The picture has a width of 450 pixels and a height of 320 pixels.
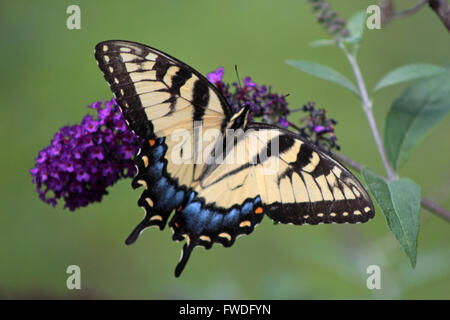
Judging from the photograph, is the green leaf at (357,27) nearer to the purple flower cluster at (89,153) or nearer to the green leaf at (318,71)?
the green leaf at (318,71)

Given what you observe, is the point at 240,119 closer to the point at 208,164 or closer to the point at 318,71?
the point at 208,164

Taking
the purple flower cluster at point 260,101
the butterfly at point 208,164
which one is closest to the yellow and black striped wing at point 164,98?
the butterfly at point 208,164

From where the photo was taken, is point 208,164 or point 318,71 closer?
point 318,71

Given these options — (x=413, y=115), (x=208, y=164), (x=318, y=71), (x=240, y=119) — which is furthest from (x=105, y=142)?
(x=413, y=115)

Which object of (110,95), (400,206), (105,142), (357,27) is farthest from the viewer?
(110,95)

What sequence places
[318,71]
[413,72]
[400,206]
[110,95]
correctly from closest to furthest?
[400,206], [413,72], [318,71], [110,95]

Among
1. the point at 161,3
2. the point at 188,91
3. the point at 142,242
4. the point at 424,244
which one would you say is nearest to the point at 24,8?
the point at 161,3

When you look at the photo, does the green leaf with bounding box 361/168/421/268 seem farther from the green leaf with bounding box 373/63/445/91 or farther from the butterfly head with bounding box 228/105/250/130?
the butterfly head with bounding box 228/105/250/130
